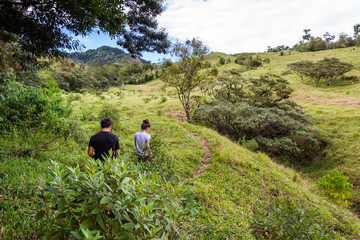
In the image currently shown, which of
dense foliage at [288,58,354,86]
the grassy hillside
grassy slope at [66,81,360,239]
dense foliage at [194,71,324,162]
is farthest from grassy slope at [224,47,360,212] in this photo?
dense foliage at [288,58,354,86]

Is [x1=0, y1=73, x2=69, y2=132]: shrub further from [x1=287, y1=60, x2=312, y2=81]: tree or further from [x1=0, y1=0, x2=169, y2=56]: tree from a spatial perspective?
[x1=287, y1=60, x2=312, y2=81]: tree

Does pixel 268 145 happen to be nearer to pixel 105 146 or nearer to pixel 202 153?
pixel 202 153

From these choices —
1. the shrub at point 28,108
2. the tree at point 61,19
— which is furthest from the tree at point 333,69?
the shrub at point 28,108

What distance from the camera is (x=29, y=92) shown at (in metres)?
5.97

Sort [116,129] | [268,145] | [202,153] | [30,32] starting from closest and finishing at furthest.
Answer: [30,32] < [202,153] < [116,129] < [268,145]

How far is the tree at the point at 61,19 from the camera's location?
3.29m

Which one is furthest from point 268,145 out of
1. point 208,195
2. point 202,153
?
point 208,195

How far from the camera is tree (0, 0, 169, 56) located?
3.29 meters

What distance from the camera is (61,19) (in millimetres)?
3781

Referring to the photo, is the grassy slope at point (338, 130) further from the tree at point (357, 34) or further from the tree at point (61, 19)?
the tree at point (357, 34)

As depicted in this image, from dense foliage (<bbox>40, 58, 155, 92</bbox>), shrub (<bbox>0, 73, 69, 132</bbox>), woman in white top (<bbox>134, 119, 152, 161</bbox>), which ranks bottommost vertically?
woman in white top (<bbox>134, 119, 152, 161</bbox>)

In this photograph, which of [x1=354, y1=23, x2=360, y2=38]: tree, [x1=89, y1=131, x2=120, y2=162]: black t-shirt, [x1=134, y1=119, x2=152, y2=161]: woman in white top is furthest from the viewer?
[x1=354, y1=23, x2=360, y2=38]: tree

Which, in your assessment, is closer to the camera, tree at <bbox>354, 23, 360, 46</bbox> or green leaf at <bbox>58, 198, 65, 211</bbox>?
Result: green leaf at <bbox>58, 198, 65, 211</bbox>

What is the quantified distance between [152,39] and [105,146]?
3726 millimetres
